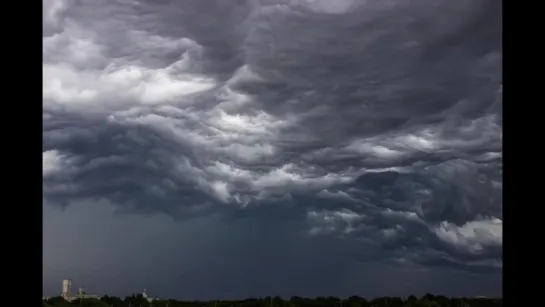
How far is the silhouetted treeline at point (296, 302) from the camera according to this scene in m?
3.95

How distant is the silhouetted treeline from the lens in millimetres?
3949

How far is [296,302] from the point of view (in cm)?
419

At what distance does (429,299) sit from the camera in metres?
Result: 4.48
